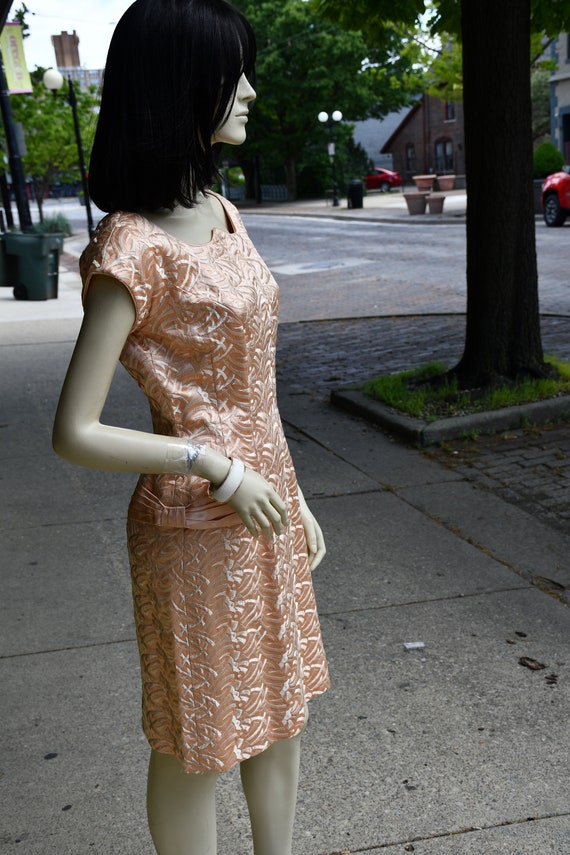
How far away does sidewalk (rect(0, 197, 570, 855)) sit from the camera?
2768 mm

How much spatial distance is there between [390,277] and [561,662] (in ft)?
43.0

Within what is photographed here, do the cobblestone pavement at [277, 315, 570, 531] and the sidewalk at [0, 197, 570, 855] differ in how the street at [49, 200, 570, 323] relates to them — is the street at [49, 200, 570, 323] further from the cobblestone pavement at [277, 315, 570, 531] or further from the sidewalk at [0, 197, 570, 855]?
the sidewalk at [0, 197, 570, 855]

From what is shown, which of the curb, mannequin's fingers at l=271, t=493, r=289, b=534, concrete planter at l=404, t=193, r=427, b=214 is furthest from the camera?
concrete planter at l=404, t=193, r=427, b=214

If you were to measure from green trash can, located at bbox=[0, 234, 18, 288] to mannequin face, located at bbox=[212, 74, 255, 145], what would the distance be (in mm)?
14176

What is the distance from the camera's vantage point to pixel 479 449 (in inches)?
248

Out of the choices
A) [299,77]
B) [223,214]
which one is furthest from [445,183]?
[223,214]

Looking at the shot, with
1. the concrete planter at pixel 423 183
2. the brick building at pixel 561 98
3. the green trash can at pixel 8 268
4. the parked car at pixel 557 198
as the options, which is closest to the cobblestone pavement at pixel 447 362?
the green trash can at pixel 8 268

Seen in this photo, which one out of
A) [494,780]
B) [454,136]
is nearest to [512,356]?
[494,780]

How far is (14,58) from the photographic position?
21.0 metres

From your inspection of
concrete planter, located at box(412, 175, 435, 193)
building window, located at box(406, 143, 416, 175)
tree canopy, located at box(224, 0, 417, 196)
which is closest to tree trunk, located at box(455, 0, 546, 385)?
concrete planter, located at box(412, 175, 435, 193)

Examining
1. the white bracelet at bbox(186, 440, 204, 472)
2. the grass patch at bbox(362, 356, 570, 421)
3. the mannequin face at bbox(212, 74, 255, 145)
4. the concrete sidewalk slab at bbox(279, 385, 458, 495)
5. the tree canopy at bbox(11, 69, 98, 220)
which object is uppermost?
the tree canopy at bbox(11, 69, 98, 220)

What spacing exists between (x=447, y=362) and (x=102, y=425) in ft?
23.6

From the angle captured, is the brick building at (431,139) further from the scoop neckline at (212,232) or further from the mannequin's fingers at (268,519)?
the mannequin's fingers at (268,519)

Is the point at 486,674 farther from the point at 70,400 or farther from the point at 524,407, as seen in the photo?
the point at 524,407
